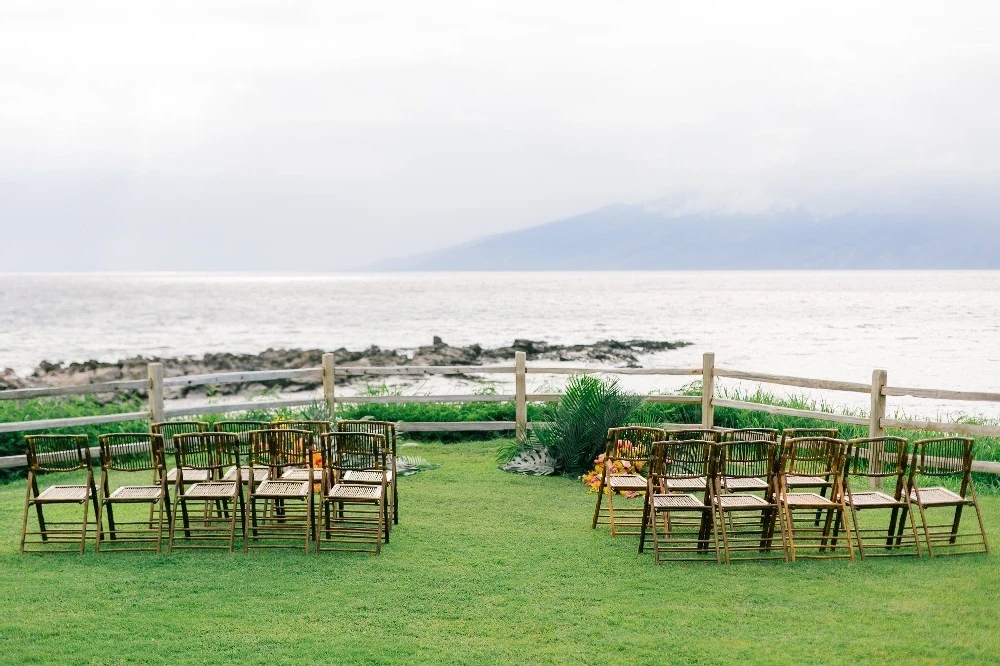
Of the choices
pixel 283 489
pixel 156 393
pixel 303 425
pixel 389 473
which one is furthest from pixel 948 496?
pixel 156 393

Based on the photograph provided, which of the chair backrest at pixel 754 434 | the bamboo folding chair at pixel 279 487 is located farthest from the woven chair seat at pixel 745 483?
the bamboo folding chair at pixel 279 487

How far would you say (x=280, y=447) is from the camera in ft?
25.0

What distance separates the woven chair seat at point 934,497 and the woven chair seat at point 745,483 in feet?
3.60

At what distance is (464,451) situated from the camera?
11781 mm

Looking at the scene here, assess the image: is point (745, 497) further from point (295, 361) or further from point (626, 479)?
point (295, 361)

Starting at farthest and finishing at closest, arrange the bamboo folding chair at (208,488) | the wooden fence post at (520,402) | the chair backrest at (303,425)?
the wooden fence post at (520,402) → the chair backrest at (303,425) → the bamboo folding chair at (208,488)

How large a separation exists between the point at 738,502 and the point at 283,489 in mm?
3386

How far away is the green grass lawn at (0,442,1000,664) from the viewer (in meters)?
4.96

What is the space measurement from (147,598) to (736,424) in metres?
8.61

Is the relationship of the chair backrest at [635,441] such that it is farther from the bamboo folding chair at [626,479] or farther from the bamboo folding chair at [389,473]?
the bamboo folding chair at [389,473]

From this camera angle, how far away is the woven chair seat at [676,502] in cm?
666

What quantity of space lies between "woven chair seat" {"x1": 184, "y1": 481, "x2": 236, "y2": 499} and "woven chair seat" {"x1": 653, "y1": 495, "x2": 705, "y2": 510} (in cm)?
312

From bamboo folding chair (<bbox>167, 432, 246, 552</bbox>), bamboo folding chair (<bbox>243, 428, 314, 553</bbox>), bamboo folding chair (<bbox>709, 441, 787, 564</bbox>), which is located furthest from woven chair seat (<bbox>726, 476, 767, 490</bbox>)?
bamboo folding chair (<bbox>167, 432, 246, 552</bbox>)

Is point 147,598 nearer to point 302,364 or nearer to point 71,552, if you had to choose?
point 71,552
